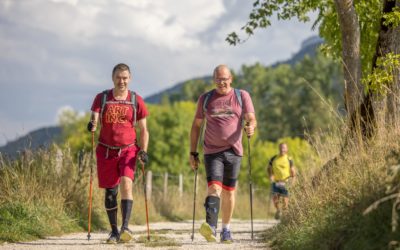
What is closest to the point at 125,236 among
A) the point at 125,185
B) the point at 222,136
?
the point at 125,185

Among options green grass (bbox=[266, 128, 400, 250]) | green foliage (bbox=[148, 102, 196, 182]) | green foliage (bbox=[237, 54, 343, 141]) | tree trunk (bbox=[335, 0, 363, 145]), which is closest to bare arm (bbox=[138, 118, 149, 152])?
green grass (bbox=[266, 128, 400, 250])

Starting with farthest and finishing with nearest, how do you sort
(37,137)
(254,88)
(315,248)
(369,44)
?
(254,88) → (369,44) → (37,137) → (315,248)

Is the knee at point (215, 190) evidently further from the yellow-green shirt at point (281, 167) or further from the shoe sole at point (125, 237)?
the yellow-green shirt at point (281, 167)

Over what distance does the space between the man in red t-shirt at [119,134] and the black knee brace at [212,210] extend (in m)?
0.97

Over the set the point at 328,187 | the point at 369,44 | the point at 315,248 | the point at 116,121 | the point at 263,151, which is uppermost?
the point at 263,151

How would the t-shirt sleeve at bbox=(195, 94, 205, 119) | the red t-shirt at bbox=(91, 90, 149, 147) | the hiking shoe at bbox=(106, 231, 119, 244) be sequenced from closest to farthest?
the hiking shoe at bbox=(106, 231, 119, 244) < the red t-shirt at bbox=(91, 90, 149, 147) < the t-shirt sleeve at bbox=(195, 94, 205, 119)

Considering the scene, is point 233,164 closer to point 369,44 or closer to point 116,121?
point 116,121

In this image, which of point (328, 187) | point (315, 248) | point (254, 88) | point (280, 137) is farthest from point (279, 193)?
point (254, 88)

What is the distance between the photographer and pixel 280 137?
276 ft

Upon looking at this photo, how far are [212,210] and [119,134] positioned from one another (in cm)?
150

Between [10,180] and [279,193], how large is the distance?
770 centimetres

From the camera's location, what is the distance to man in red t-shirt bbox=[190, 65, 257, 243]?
335 inches

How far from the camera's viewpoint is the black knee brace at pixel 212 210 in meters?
8.45

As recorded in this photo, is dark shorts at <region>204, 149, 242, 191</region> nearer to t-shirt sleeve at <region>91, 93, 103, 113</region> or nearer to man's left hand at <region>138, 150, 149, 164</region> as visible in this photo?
man's left hand at <region>138, 150, 149, 164</region>
